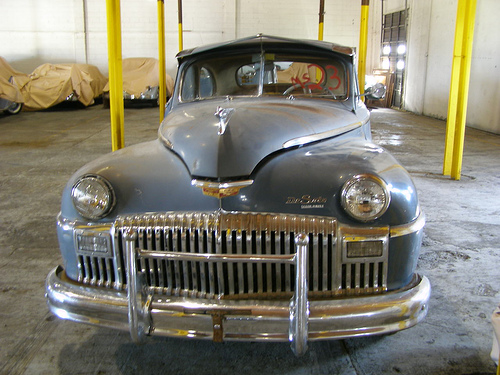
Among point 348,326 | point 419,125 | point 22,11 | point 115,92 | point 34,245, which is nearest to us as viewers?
point 348,326

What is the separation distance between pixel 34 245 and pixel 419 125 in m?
9.69

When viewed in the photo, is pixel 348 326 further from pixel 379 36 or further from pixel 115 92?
pixel 379 36

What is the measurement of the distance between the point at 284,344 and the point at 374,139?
7292mm

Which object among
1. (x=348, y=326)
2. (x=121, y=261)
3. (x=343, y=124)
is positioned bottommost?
(x=348, y=326)

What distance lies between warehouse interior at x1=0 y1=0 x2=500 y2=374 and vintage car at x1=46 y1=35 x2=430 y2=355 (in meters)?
0.49

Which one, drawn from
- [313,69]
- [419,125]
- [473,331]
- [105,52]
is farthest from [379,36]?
[473,331]

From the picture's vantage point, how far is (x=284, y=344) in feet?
8.37

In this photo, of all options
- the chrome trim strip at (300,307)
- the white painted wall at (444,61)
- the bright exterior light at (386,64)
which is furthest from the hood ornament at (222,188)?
the bright exterior light at (386,64)

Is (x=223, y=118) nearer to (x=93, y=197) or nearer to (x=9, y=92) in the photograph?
(x=93, y=197)

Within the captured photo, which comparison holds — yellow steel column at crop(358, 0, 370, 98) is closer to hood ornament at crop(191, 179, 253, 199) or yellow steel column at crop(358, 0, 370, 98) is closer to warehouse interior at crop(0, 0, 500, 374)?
warehouse interior at crop(0, 0, 500, 374)

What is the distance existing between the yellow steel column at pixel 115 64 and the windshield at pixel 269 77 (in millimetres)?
2415

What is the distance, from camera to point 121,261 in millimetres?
2160

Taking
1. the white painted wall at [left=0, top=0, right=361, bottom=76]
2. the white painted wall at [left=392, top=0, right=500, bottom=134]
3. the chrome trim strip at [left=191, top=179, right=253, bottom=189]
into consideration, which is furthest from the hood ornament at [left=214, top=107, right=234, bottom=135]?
the white painted wall at [left=0, top=0, right=361, bottom=76]

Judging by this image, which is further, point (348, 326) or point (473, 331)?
point (473, 331)
